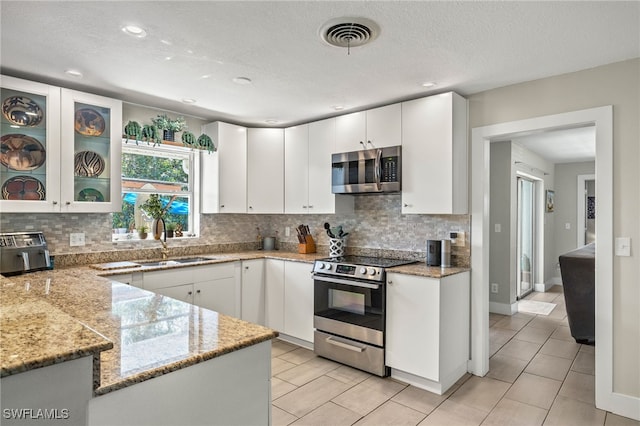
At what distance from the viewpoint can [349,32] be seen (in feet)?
7.16

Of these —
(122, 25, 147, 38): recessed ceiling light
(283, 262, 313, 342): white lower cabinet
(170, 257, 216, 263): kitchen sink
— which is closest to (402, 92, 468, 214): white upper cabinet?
(283, 262, 313, 342): white lower cabinet

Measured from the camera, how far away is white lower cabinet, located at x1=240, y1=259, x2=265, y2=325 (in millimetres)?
3959

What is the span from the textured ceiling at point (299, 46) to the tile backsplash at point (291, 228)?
1114 mm

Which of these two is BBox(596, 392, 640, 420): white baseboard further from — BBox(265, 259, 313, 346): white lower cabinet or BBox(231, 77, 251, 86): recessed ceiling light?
BBox(231, 77, 251, 86): recessed ceiling light

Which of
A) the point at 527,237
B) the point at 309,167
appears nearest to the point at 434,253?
the point at 309,167

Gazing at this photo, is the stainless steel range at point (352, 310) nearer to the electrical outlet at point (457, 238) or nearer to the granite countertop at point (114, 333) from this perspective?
the electrical outlet at point (457, 238)

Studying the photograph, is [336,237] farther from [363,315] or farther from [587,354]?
[587,354]

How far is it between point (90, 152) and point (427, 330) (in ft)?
10.2

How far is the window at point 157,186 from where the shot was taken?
12.3 feet

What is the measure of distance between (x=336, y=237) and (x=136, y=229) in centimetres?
203

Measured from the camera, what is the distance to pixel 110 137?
3260 mm

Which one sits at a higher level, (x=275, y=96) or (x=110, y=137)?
(x=275, y=96)

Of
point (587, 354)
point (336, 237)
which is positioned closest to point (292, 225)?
point (336, 237)

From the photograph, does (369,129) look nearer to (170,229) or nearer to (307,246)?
(307,246)
